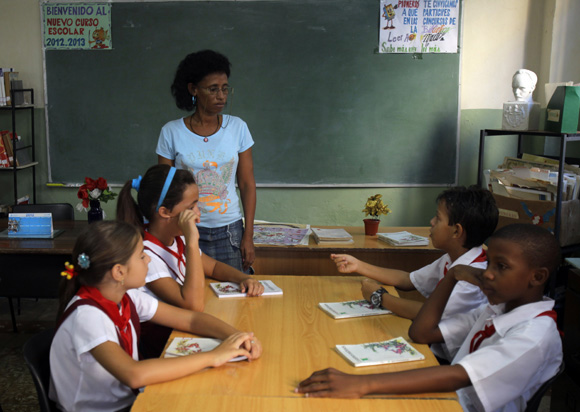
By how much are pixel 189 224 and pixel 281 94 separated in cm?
250

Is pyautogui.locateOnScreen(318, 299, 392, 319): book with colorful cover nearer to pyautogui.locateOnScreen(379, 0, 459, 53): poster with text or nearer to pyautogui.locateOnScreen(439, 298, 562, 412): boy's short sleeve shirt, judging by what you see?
pyautogui.locateOnScreen(439, 298, 562, 412): boy's short sleeve shirt

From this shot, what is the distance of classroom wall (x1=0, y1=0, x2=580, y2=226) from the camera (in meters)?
4.09

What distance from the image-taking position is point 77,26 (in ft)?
13.8

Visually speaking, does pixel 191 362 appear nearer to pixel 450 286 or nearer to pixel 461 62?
pixel 450 286

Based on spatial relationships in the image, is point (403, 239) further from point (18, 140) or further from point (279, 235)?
point (18, 140)

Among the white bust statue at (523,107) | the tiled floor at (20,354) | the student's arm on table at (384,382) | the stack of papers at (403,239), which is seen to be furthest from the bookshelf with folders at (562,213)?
the student's arm on table at (384,382)

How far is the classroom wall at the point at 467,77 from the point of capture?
409 centimetres

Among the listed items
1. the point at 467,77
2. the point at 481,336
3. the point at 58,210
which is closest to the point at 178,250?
the point at 481,336

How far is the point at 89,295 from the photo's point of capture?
4.95 ft

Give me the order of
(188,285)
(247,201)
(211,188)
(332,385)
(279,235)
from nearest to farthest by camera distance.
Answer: (332,385)
(188,285)
(211,188)
(247,201)
(279,235)

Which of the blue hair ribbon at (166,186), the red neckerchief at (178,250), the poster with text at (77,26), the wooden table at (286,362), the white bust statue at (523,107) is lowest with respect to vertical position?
the wooden table at (286,362)

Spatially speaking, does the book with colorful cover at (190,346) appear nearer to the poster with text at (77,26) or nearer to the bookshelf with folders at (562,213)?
the bookshelf with folders at (562,213)

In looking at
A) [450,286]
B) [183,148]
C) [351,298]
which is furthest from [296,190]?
[450,286]

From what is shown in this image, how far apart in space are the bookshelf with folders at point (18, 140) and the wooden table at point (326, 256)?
2245 millimetres
